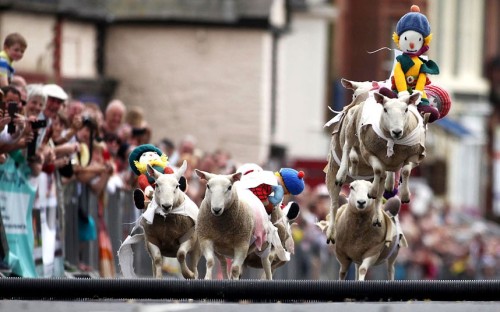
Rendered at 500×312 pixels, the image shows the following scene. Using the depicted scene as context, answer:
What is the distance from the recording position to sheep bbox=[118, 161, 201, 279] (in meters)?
20.0

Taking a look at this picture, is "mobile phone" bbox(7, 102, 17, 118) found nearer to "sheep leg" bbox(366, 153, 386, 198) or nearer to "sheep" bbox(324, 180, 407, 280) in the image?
"sheep" bbox(324, 180, 407, 280)

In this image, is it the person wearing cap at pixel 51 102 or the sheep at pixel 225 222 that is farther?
the person wearing cap at pixel 51 102

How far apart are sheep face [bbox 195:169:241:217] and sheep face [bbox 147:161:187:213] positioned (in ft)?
1.07

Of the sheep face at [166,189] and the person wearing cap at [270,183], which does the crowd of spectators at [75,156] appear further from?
the sheep face at [166,189]

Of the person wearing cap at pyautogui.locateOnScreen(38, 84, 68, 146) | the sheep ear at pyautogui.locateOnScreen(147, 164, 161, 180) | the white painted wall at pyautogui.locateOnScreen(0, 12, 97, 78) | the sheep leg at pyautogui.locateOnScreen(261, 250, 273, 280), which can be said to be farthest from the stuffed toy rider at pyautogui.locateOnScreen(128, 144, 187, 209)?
the white painted wall at pyautogui.locateOnScreen(0, 12, 97, 78)

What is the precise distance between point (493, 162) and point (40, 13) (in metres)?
46.9

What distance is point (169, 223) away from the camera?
2039cm

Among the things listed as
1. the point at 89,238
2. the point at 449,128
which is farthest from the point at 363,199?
the point at 449,128

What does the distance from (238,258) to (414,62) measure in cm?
235

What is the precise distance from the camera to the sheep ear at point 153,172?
66.2 ft

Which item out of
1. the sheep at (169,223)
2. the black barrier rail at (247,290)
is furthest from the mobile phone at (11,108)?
the black barrier rail at (247,290)

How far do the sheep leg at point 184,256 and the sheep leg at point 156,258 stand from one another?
0.59 feet

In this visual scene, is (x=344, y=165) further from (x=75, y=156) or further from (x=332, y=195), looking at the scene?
(x=75, y=156)

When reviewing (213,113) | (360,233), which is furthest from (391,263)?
(213,113)
